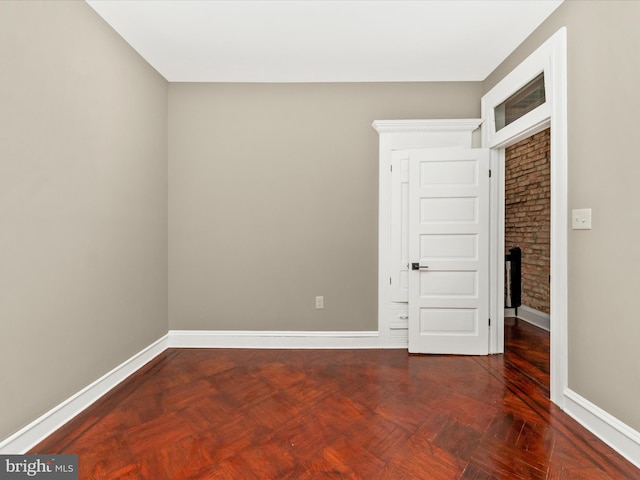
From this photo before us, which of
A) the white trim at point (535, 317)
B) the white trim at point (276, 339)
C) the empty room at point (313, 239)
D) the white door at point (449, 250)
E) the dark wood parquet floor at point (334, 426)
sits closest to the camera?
the dark wood parquet floor at point (334, 426)

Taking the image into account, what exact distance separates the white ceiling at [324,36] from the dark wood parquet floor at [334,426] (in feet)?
9.53

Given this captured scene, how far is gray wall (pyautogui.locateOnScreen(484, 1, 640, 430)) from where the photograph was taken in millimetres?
1813

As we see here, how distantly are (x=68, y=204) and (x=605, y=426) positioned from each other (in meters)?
3.63

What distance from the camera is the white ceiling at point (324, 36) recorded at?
7.95 feet

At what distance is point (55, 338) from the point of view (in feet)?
6.81

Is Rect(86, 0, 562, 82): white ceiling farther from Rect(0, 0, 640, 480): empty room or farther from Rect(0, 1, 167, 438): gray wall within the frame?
Rect(0, 1, 167, 438): gray wall

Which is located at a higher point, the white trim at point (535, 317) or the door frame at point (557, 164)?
the door frame at point (557, 164)

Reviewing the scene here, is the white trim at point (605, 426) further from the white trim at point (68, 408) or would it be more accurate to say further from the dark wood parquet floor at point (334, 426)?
the white trim at point (68, 408)

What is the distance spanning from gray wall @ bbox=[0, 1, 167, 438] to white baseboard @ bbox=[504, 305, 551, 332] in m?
4.84

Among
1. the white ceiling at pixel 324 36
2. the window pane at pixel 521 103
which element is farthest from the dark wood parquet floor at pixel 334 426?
the white ceiling at pixel 324 36

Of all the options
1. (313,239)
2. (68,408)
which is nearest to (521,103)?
(313,239)

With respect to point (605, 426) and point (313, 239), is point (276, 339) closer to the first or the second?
point (313, 239)

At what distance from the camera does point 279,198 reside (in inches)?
141

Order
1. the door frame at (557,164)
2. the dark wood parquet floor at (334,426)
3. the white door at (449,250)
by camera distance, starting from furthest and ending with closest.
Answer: the white door at (449,250) < the door frame at (557,164) < the dark wood parquet floor at (334,426)
